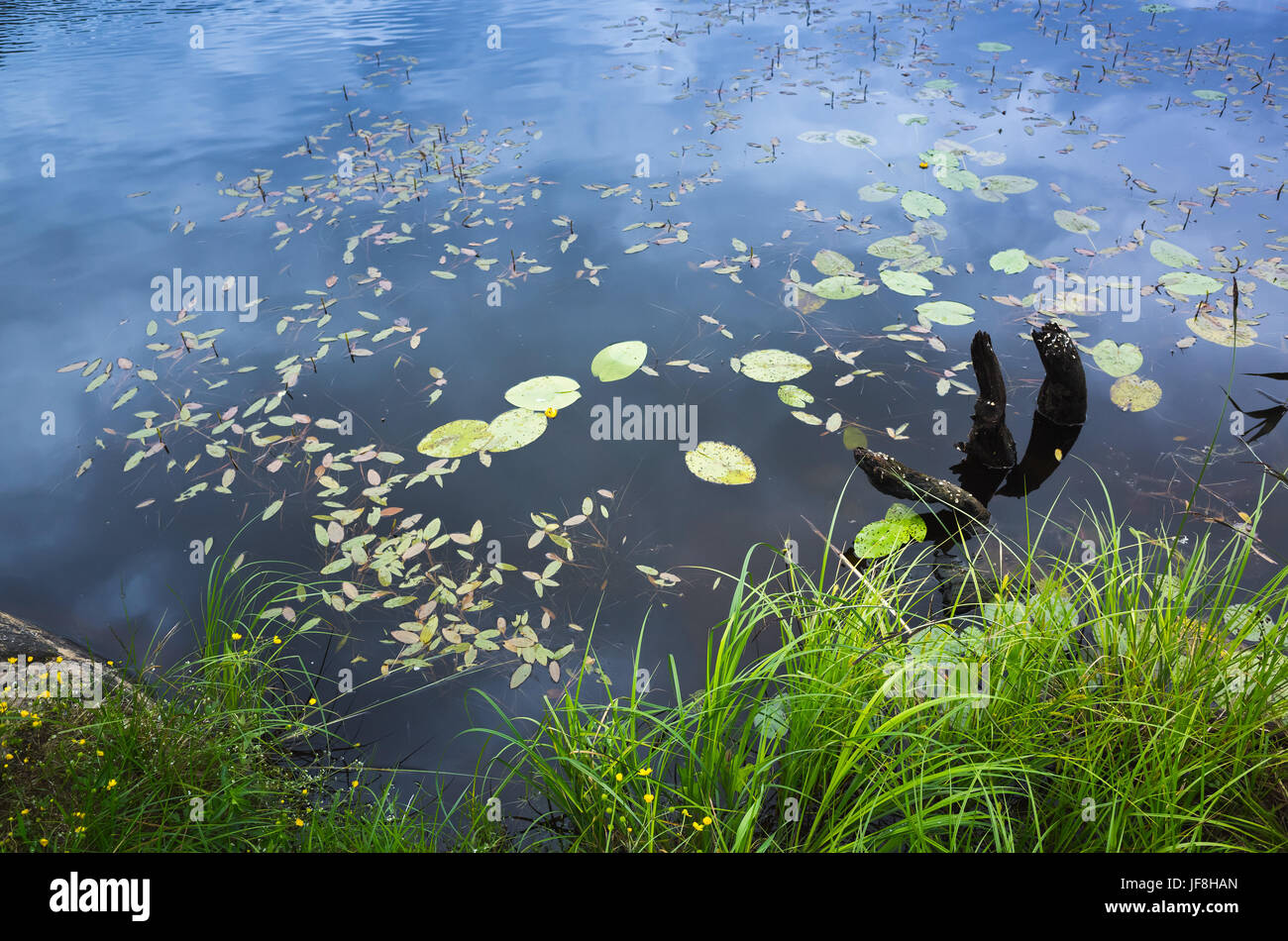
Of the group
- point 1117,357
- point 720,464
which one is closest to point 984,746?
point 720,464

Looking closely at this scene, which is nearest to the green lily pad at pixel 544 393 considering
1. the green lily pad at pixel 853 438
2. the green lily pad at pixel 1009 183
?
the green lily pad at pixel 853 438

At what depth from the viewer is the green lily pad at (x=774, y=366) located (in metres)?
4.57

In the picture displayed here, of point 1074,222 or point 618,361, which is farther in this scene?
point 1074,222

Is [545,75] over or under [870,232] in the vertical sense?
over

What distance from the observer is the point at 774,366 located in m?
4.64

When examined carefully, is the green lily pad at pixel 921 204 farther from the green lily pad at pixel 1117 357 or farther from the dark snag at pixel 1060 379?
the dark snag at pixel 1060 379

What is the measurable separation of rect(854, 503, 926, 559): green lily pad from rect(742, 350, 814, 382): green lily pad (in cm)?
126

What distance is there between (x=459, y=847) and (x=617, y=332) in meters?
3.55

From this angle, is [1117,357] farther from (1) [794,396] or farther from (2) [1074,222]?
(1) [794,396]

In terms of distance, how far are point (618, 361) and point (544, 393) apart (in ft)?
1.85
